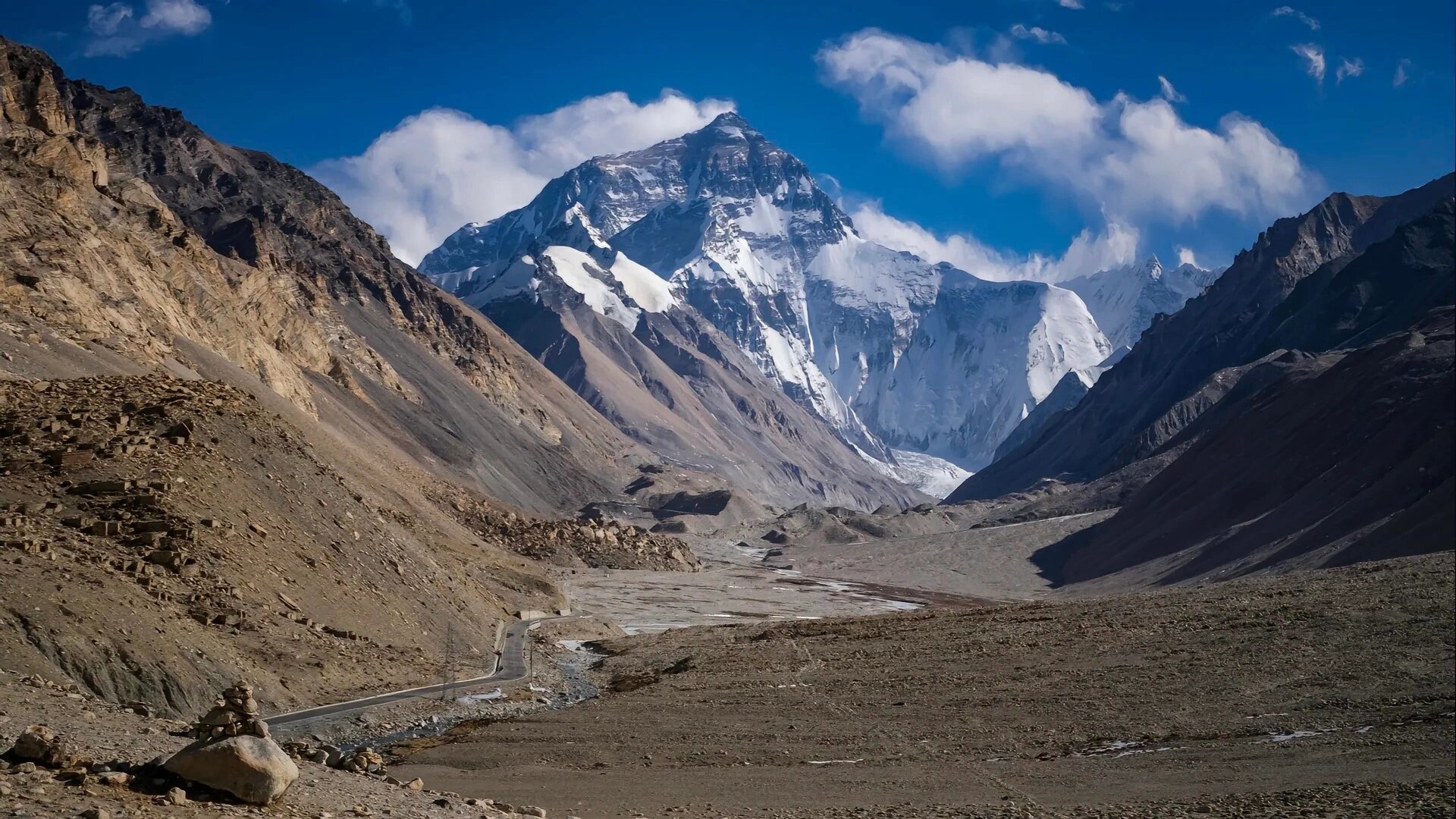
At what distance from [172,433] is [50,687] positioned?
21.8 m

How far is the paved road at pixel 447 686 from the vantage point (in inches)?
1331

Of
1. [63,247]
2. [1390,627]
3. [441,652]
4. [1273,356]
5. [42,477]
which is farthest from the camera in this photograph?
[1273,356]

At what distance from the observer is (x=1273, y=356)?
634ft

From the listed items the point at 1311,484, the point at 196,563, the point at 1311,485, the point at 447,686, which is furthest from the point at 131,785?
the point at 1311,484

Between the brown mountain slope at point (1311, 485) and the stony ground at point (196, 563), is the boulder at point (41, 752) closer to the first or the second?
the stony ground at point (196, 563)

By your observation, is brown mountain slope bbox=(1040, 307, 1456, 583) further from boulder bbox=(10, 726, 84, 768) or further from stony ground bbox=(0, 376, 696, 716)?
boulder bbox=(10, 726, 84, 768)

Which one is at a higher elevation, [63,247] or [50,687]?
[63,247]

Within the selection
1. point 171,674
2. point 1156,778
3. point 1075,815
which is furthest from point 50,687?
point 1156,778

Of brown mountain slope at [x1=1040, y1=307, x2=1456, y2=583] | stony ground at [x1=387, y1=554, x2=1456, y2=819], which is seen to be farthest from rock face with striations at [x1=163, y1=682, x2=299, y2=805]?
brown mountain slope at [x1=1040, y1=307, x2=1456, y2=583]

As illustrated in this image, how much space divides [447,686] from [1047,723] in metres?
19.8

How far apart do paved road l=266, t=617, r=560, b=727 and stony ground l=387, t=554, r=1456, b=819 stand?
3787 millimetres

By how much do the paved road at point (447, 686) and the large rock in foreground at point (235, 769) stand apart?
1708 centimetres

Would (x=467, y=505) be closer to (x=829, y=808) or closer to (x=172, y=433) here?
(x=172, y=433)

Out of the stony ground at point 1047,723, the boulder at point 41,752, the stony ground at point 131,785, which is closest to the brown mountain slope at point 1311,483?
the stony ground at point 1047,723
